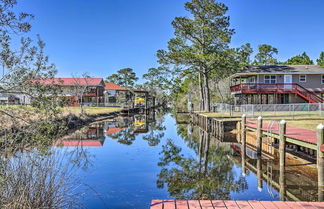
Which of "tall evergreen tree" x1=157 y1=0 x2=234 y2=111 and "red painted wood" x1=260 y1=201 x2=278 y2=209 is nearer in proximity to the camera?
"red painted wood" x1=260 y1=201 x2=278 y2=209

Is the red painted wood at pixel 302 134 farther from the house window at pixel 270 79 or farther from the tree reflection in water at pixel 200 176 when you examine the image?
the house window at pixel 270 79

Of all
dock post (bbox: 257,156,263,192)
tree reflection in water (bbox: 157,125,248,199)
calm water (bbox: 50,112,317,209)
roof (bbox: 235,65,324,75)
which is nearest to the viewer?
calm water (bbox: 50,112,317,209)

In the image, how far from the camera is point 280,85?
32594 millimetres

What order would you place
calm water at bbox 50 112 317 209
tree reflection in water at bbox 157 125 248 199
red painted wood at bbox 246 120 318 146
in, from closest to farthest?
calm water at bbox 50 112 317 209
tree reflection in water at bbox 157 125 248 199
red painted wood at bbox 246 120 318 146

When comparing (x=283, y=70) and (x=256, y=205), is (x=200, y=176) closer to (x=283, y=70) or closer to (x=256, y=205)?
(x=256, y=205)

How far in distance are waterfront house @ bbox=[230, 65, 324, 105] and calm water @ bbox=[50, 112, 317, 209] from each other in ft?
54.0

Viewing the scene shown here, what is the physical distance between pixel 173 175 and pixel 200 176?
1.10 meters

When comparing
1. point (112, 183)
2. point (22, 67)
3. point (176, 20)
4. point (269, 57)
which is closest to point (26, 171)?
point (22, 67)

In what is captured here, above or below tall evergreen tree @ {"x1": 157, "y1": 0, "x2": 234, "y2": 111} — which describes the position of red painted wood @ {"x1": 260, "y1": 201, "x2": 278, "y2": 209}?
below

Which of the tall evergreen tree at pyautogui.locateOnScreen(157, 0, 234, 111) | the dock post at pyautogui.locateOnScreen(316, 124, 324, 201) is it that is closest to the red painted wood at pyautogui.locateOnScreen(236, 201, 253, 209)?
the dock post at pyautogui.locateOnScreen(316, 124, 324, 201)

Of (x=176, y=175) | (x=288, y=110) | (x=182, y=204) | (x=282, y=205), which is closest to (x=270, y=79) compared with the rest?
(x=288, y=110)

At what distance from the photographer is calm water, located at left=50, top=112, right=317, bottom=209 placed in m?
8.50

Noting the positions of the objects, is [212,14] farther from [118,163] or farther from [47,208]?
[47,208]

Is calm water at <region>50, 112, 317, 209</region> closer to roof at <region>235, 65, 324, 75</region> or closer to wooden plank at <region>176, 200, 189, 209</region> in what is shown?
wooden plank at <region>176, 200, 189, 209</region>
